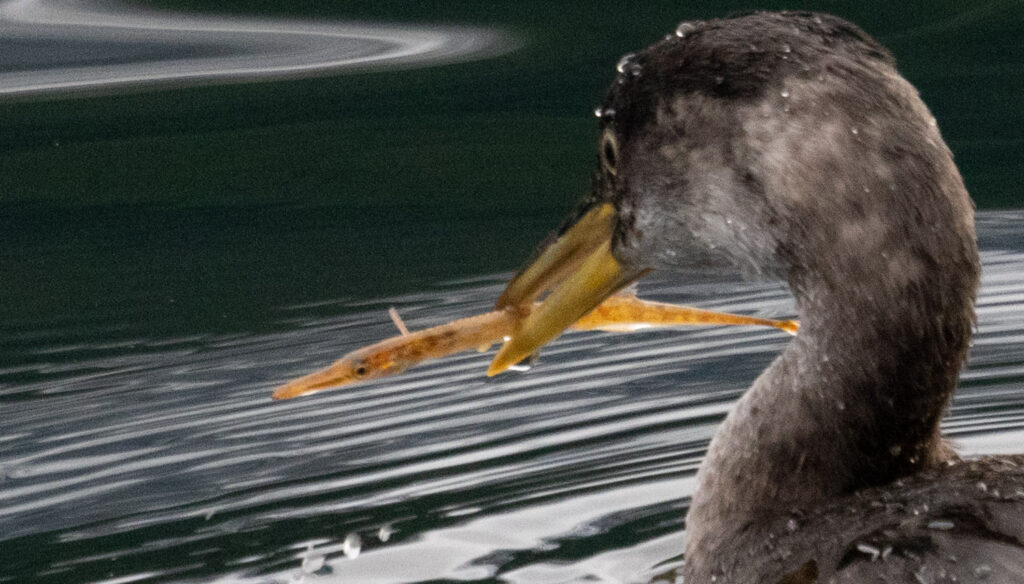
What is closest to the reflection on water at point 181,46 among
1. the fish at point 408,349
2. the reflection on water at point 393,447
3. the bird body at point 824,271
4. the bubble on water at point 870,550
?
the reflection on water at point 393,447

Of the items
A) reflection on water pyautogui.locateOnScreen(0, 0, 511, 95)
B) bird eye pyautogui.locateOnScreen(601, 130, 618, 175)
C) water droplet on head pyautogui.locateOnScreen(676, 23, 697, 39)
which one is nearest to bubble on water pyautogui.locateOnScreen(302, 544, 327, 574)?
bird eye pyautogui.locateOnScreen(601, 130, 618, 175)

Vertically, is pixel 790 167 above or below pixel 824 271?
above

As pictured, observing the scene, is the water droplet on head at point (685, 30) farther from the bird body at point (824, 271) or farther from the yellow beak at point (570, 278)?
the yellow beak at point (570, 278)

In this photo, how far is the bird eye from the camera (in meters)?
3.51

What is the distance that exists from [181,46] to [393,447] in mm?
2577

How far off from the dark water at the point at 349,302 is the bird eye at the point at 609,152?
748 mm

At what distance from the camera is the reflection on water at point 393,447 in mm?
3811

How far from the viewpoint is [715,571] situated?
317cm

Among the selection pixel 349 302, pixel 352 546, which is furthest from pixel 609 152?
pixel 349 302

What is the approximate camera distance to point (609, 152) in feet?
11.6

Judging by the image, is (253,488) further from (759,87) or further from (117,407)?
(759,87)

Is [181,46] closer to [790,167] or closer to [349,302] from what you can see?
[349,302]

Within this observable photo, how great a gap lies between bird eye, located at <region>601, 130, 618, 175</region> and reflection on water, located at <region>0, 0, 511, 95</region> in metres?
3.14

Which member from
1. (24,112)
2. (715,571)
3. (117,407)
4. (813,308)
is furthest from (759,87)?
(24,112)
